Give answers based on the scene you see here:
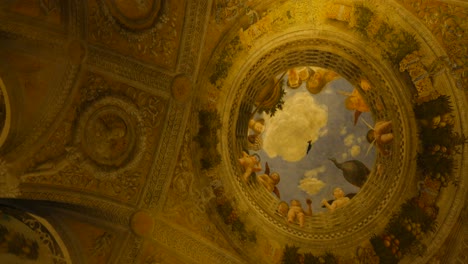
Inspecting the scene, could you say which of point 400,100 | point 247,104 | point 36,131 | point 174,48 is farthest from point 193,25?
point 400,100

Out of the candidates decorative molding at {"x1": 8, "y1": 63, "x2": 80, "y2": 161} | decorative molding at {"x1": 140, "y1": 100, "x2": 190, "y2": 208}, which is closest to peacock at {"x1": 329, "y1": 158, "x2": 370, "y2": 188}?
decorative molding at {"x1": 140, "y1": 100, "x2": 190, "y2": 208}

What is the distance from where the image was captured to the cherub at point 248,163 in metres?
11.9

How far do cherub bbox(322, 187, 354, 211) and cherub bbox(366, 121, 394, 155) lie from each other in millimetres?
1634

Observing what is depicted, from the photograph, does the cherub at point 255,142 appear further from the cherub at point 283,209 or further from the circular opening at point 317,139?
the cherub at point 283,209

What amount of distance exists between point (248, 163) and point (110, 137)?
11.6 feet

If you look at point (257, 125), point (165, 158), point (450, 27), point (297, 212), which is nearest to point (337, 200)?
point (297, 212)

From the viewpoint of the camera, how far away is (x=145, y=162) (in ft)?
36.6

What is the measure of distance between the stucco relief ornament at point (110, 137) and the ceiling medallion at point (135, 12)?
1743mm

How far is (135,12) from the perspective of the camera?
10.3 meters

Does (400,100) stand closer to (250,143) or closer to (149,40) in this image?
(250,143)

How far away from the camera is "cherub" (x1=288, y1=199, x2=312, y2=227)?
1167 cm

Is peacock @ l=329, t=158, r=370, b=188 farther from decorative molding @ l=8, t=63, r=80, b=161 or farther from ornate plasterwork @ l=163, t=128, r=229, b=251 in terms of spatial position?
decorative molding @ l=8, t=63, r=80, b=161

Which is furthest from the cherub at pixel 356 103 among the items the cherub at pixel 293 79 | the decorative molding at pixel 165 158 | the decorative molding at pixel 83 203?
the decorative molding at pixel 83 203

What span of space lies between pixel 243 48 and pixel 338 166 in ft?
14.4
